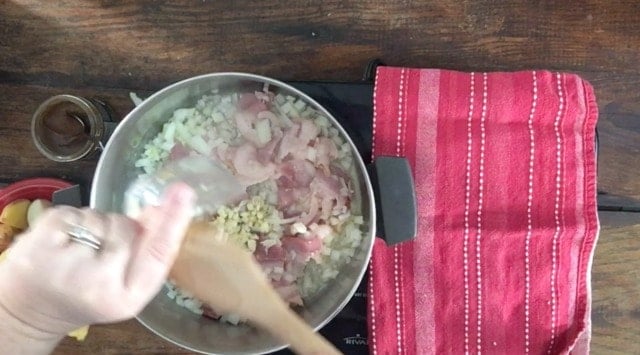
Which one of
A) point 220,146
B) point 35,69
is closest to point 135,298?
point 220,146

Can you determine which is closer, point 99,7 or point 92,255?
point 92,255

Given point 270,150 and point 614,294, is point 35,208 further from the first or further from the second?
point 614,294

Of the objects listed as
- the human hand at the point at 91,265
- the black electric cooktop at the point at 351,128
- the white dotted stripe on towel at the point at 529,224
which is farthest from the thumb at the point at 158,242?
the white dotted stripe on towel at the point at 529,224

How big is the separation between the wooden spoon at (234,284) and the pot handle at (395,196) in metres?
0.13

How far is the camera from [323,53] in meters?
0.83

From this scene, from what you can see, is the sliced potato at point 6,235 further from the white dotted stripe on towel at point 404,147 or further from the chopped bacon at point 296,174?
the white dotted stripe on towel at point 404,147

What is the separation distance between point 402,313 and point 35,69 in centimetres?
48

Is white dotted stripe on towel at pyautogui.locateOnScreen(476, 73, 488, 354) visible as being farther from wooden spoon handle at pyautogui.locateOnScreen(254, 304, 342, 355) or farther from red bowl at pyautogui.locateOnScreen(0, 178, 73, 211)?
red bowl at pyautogui.locateOnScreen(0, 178, 73, 211)

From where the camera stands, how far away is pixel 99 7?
0.82 meters

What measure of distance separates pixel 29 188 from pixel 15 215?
3 centimetres

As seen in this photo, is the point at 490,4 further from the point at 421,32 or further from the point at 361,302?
the point at 361,302

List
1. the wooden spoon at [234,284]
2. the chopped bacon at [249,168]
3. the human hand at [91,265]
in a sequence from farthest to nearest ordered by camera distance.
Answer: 1. the chopped bacon at [249,168]
2. the wooden spoon at [234,284]
3. the human hand at [91,265]

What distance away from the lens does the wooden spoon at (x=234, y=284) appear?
2.08ft

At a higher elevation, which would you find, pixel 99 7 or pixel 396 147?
pixel 99 7
